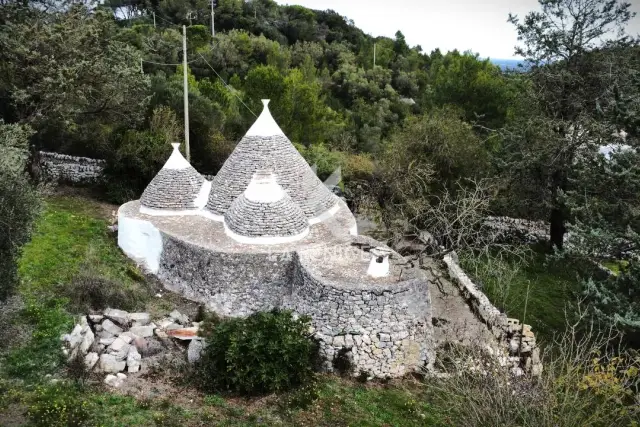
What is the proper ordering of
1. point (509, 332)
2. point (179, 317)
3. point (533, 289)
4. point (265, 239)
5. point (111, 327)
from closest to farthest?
1. point (111, 327)
2. point (179, 317)
3. point (509, 332)
4. point (265, 239)
5. point (533, 289)

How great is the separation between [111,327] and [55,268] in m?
4.33

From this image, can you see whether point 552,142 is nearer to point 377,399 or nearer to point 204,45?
point 377,399

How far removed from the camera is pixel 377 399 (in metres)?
12.3

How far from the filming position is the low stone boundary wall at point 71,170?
25.3m

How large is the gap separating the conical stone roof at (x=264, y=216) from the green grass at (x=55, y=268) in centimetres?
382

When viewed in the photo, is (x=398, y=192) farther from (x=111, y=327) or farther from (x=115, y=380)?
(x=115, y=380)

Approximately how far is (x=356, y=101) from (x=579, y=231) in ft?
100

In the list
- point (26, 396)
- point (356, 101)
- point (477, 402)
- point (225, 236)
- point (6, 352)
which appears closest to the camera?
point (477, 402)

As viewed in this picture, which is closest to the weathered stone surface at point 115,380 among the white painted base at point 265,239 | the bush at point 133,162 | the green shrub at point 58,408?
the green shrub at point 58,408

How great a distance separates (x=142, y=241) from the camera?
691 inches

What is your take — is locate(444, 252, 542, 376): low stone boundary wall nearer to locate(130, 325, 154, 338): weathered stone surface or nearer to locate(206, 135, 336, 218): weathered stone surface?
locate(206, 135, 336, 218): weathered stone surface

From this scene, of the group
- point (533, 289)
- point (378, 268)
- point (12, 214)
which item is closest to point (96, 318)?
point (12, 214)

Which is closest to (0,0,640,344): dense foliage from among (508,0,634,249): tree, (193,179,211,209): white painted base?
(508,0,634,249): tree

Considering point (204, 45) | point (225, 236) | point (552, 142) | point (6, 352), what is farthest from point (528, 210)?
point (204, 45)
